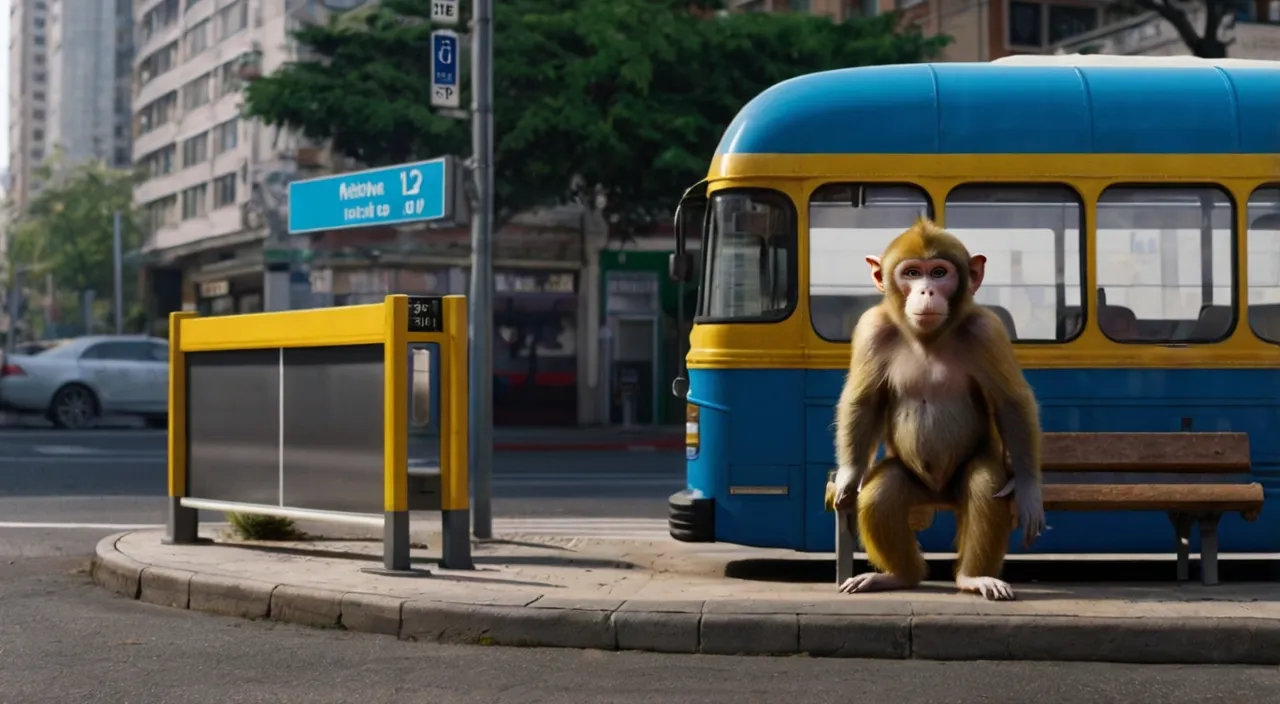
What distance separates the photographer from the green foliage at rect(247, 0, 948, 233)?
88.5 feet

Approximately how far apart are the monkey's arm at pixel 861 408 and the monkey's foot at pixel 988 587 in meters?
0.66

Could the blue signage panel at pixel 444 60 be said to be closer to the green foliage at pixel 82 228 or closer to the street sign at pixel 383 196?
the street sign at pixel 383 196

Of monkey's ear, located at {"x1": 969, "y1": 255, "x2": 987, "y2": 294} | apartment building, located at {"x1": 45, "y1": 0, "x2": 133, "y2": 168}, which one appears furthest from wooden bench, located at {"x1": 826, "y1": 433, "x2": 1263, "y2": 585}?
apartment building, located at {"x1": 45, "y1": 0, "x2": 133, "y2": 168}

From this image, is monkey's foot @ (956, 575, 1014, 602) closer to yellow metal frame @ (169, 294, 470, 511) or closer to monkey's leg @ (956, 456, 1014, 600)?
monkey's leg @ (956, 456, 1014, 600)

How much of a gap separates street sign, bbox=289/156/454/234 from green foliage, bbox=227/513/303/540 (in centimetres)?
195

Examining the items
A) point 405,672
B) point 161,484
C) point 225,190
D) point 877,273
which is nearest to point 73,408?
point 161,484

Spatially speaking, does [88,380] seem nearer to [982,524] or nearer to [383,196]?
[383,196]

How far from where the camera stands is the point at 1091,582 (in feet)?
29.6

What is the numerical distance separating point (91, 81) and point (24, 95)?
2490 cm

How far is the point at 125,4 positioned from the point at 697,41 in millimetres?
83680

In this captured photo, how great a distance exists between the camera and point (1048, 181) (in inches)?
358

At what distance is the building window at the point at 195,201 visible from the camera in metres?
50.5

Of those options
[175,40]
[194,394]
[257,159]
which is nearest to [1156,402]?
[194,394]

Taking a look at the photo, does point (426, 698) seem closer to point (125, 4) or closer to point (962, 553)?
point (962, 553)
